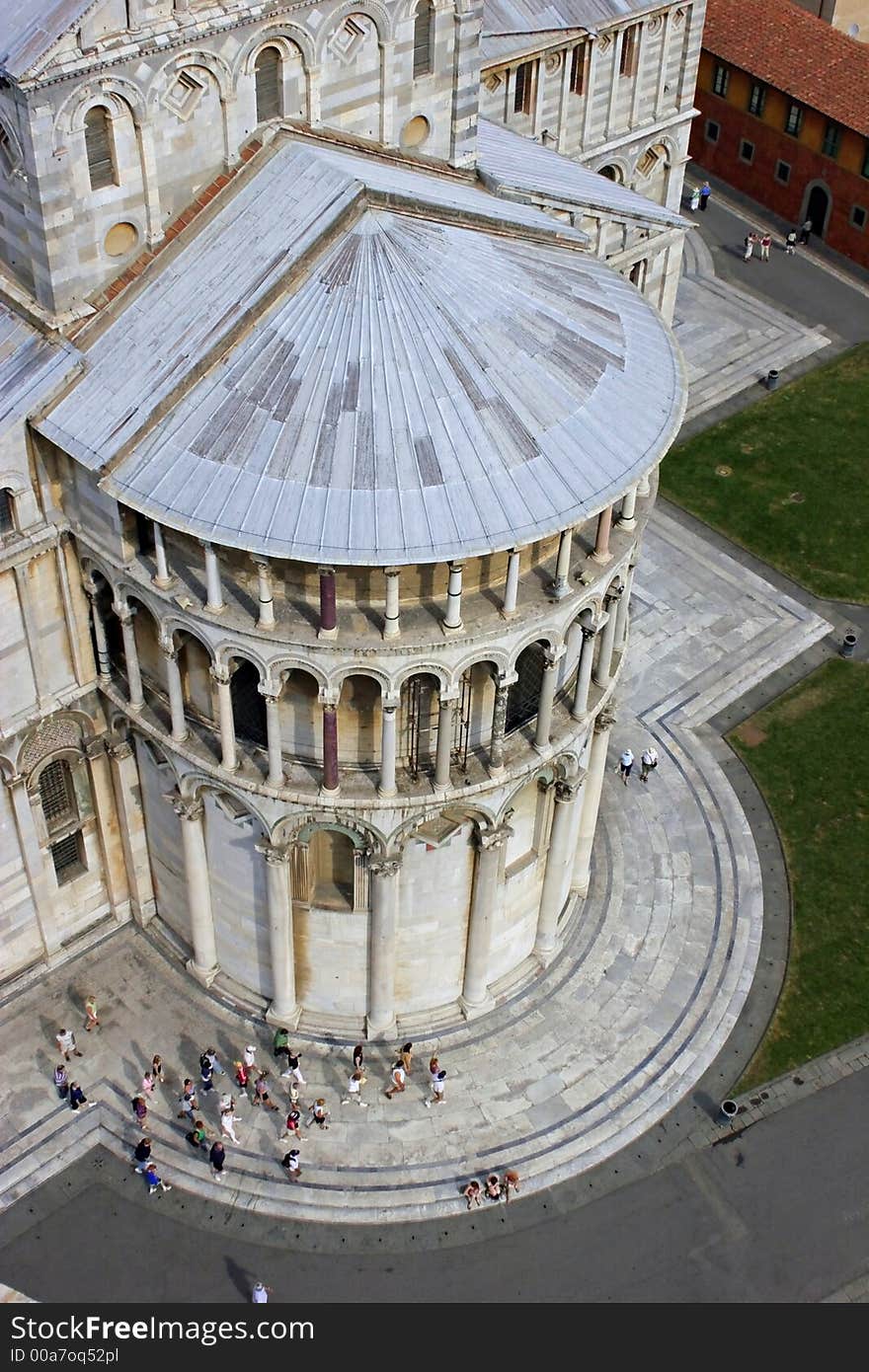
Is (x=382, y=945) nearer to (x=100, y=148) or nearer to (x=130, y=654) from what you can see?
(x=130, y=654)

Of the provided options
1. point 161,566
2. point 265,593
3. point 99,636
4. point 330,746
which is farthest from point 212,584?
point 99,636

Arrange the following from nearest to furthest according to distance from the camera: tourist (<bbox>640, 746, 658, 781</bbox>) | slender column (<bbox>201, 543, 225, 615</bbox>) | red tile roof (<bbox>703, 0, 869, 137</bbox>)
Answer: slender column (<bbox>201, 543, 225, 615</bbox>) < tourist (<bbox>640, 746, 658, 781</bbox>) < red tile roof (<bbox>703, 0, 869, 137</bbox>)

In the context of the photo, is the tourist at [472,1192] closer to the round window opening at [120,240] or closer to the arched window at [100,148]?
the round window opening at [120,240]

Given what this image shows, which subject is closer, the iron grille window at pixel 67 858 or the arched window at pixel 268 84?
the arched window at pixel 268 84

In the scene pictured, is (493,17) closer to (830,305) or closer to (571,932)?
(830,305)

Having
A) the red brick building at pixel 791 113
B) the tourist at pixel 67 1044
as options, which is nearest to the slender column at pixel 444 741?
the tourist at pixel 67 1044

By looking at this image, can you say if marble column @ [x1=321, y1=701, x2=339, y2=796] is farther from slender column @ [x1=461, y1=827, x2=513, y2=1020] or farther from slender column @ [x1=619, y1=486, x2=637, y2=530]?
slender column @ [x1=619, y1=486, x2=637, y2=530]

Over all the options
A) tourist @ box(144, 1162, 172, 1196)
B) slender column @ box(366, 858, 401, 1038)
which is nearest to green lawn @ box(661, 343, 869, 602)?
slender column @ box(366, 858, 401, 1038)

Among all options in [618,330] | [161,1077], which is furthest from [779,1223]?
[618,330]
